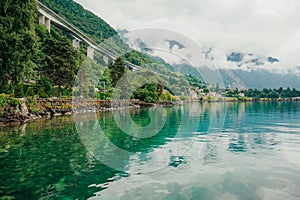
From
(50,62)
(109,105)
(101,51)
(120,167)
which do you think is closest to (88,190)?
(120,167)

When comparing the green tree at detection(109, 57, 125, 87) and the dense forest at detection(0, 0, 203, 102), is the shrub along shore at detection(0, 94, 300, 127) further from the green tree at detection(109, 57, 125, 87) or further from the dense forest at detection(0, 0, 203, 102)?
the green tree at detection(109, 57, 125, 87)

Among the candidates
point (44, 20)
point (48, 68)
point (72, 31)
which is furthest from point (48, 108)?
point (72, 31)

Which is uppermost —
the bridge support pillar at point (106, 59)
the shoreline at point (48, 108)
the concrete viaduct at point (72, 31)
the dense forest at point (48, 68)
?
the concrete viaduct at point (72, 31)

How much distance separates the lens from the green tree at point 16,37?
68.0ft

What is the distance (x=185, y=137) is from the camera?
1917cm

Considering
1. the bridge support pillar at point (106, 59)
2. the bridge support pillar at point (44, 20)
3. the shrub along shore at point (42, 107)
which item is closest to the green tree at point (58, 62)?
the shrub along shore at point (42, 107)

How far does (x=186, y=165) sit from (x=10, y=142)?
9.80 m

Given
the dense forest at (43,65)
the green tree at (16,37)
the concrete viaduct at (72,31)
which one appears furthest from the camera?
the concrete viaduct at (72,31)

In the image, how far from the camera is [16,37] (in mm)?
20859

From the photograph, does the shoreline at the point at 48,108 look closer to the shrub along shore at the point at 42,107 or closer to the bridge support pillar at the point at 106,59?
the shrub along shore at the point at 42,107

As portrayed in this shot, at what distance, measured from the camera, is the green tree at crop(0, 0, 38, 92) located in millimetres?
20719

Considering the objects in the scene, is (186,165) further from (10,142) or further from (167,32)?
(10,142)

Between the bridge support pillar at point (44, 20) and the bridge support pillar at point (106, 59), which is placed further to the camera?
the bridge support pillar at point (106, 59)

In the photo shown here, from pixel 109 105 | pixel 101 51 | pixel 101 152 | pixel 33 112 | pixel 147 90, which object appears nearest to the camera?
pixel 101 152
